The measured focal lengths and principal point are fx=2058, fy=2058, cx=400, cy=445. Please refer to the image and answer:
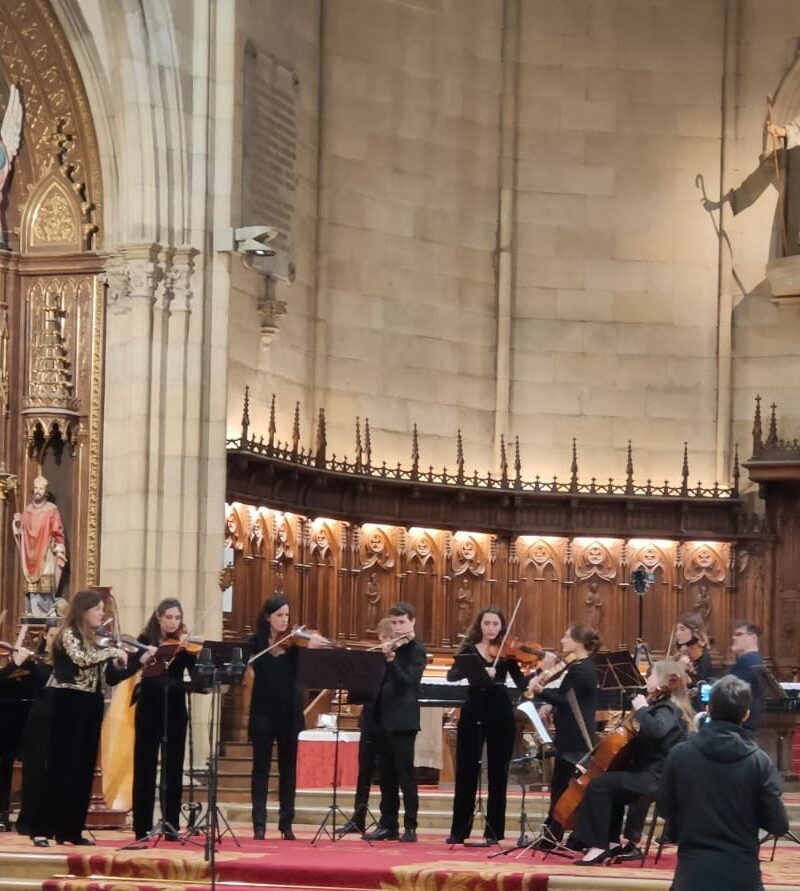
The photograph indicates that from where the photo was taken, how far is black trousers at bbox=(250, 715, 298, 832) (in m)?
12.9

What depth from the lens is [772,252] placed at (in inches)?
839

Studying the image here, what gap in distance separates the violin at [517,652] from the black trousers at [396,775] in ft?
2.55

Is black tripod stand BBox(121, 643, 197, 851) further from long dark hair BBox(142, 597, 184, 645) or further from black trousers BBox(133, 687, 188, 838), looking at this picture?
long dark hair BBox(142, 597, 184, 645)

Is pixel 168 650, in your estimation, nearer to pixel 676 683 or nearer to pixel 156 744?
pixel 156 744

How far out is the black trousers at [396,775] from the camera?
43.0 ft

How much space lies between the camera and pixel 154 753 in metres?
12.9

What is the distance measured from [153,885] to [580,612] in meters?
9.68

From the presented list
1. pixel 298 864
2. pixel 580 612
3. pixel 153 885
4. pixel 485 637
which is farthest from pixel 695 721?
pixel 580 612

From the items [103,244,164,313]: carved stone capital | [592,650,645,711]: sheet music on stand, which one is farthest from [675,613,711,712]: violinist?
[103,244,164,313]: carved stone capital

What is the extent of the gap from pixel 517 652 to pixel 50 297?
650cm

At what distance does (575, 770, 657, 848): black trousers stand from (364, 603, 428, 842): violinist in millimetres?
1323

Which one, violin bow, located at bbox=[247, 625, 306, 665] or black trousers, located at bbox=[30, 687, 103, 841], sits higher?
violin bow, located at bbox=[247, 625, 306, 665]

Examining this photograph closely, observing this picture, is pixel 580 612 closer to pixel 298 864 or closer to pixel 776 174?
pixel 776 174

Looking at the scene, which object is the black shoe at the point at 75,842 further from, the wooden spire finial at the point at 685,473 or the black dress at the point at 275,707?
the wooden spire finial at the point at 685,473
